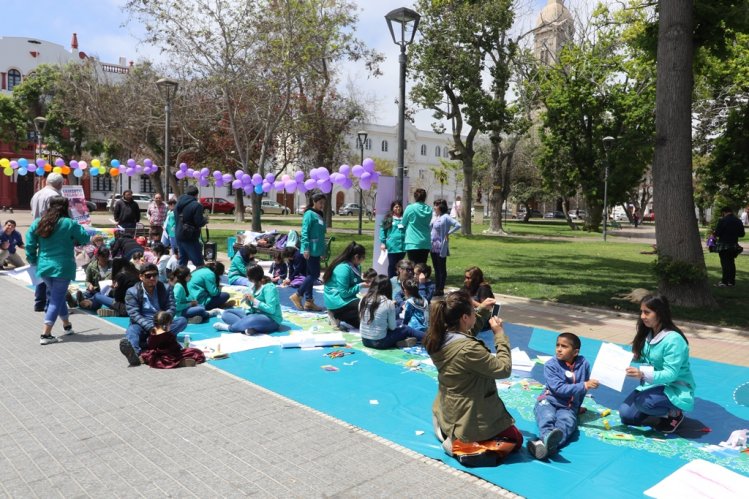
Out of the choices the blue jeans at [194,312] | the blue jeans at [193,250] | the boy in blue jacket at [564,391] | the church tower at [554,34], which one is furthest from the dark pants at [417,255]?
the church tower at [554,34]

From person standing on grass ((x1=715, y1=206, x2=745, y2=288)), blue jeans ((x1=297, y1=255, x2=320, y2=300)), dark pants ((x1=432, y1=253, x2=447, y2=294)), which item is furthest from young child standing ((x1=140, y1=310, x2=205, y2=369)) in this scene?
person standing on grass ((x1=715, y1=206, x2=745, y2=288))

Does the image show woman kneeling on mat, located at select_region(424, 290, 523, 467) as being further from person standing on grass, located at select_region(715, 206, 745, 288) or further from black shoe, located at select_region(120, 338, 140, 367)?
person standing on grass, located at select_region(715, 206, 745, 288)

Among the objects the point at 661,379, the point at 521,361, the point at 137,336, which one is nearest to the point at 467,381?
the point at 661,379

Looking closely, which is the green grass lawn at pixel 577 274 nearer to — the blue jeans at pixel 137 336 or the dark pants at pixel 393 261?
the dark pants at pixel 393 261

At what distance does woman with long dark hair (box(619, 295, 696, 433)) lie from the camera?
4555 millimetres

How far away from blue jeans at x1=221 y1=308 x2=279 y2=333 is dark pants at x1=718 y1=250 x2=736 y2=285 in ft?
32.6

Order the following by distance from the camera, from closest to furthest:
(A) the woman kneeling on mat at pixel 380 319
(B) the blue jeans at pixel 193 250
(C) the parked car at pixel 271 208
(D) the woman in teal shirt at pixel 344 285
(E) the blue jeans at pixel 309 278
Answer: (A) the woman kneeling on mat at pixel 380 319, (D) the woman in teal shirt at pixel 344 285, (E) the blue jeans at pixel 309 278, (B) the blue jeans at pixel 193 250, (C) the parked car at pixel 271 208

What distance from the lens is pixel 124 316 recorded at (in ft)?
28.8

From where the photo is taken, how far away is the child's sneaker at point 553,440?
4.13m

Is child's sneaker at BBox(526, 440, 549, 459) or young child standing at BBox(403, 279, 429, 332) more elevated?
young child standing at BBox(403, 279, 429, 332)

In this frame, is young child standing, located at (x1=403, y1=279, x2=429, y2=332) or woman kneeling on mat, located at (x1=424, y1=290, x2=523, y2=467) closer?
woman kneeling on mat, located at (x1=424, y1=290, x2=523, y2=467)

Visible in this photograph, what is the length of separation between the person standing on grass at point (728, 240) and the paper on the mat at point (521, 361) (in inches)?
308

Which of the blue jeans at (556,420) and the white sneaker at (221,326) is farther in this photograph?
the white sneaker at (221,326)

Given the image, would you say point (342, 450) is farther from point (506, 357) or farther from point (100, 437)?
point (100, 437)
